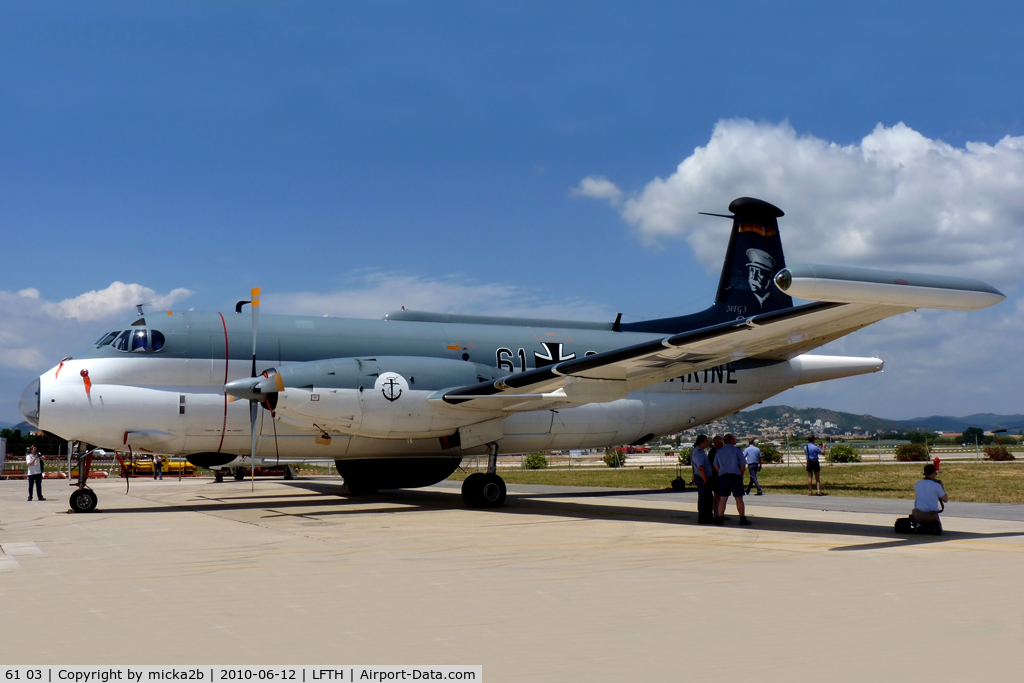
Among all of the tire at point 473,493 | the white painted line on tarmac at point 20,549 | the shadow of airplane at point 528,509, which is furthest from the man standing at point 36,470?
the tire at point 473,493

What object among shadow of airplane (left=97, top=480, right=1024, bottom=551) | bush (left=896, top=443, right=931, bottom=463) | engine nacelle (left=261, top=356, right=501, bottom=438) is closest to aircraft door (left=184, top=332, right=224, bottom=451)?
shadow of airplane (left=97, top=480, right=1024, bottom=551)

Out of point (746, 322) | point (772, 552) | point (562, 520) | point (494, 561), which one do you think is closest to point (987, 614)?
point (772, 552)

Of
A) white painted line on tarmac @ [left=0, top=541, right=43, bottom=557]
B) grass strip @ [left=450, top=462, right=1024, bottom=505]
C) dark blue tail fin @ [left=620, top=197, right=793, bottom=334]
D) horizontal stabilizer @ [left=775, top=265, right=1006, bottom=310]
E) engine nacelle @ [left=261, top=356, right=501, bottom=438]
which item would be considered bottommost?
grass strip @ [left=450, top=462, right=1024, bottom=505]

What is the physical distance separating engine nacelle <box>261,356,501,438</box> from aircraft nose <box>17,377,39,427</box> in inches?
194

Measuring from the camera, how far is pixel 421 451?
19.2m

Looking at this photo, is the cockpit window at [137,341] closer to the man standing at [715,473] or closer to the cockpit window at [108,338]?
the cockpit window at [108,338]

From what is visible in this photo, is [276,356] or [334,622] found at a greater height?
[276,356]

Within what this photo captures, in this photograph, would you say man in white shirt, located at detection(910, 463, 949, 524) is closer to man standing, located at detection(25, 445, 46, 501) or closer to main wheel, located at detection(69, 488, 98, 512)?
main wheel, located at detection(69, 488, 98, 512)

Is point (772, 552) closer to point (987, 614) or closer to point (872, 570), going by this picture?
point (872, 570)

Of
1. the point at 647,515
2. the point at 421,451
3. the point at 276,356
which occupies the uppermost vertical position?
the point at 276,356

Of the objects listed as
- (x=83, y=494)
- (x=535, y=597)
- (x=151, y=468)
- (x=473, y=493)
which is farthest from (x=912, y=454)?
(x=535, y=597)

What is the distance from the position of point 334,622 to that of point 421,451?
1277 cm

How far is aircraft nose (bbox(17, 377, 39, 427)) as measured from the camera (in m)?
16.3

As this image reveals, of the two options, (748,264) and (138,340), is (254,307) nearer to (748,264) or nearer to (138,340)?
(138,340)
